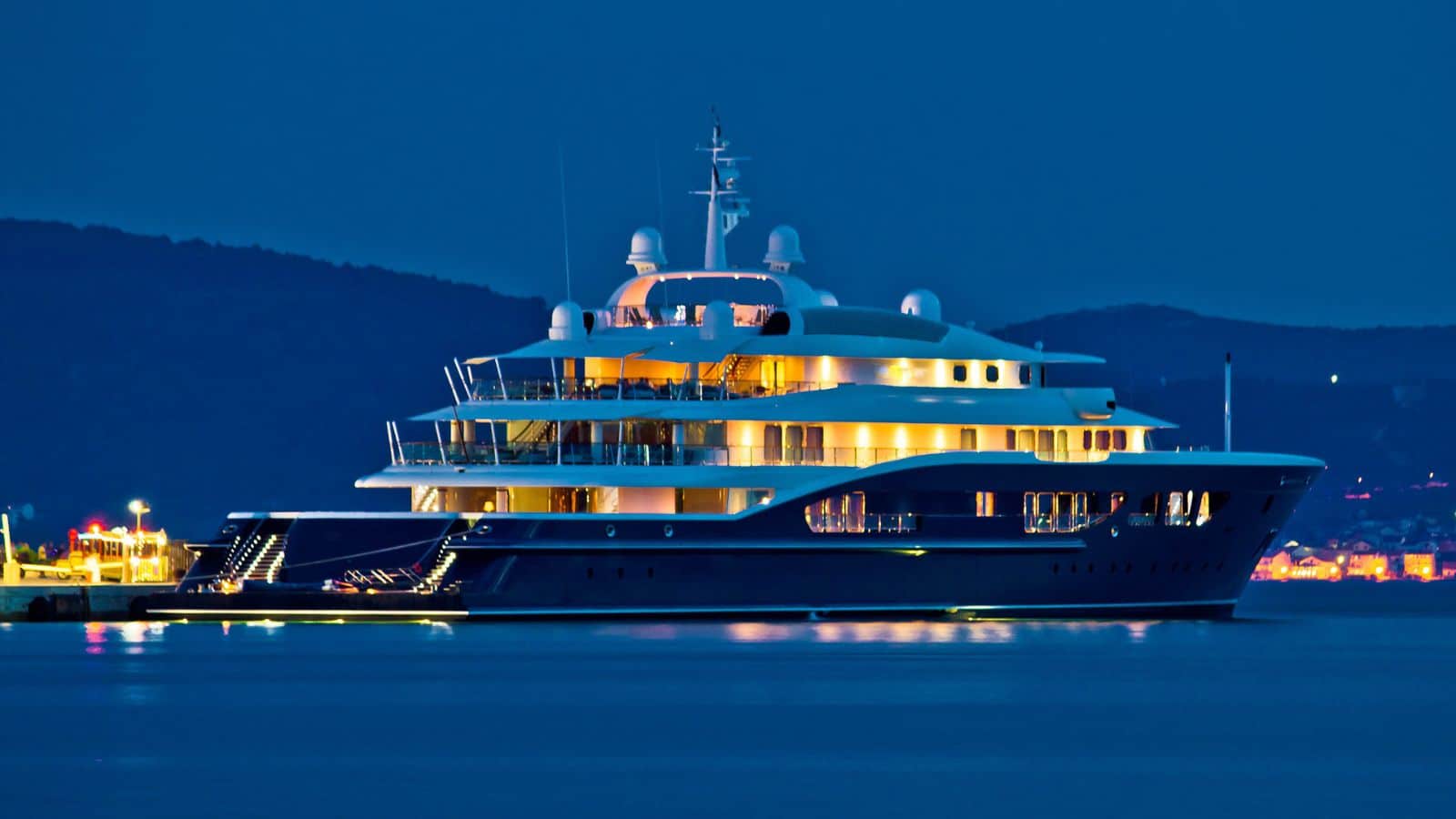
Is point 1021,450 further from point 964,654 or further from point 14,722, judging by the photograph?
point 14,722

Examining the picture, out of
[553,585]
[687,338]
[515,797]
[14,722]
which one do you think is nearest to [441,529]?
[553,585]

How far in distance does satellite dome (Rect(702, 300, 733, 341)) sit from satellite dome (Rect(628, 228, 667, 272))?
9.09 ft

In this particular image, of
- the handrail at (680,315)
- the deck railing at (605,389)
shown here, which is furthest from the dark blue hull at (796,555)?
the handrail at (680,315)

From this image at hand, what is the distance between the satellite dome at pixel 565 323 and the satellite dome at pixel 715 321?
88.3 inches

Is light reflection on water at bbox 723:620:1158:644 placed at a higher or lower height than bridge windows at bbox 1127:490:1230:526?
lower

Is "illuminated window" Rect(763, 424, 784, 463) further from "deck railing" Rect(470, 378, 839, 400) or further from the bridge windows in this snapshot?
the bridge windows

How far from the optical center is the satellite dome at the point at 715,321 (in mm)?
50500

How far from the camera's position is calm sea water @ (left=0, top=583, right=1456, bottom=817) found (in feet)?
88.9

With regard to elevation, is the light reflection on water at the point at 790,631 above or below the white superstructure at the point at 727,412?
below

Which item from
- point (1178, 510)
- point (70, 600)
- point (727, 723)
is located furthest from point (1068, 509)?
point (70, 600)

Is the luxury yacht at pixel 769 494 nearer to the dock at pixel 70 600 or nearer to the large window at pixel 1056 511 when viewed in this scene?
the large window at pixel 1056 511

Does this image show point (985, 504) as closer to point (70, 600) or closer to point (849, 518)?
point (849, 518)

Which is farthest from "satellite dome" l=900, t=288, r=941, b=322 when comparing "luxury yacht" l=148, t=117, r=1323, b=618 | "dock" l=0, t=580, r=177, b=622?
"dock" l=0, t=580, r=177, b=622

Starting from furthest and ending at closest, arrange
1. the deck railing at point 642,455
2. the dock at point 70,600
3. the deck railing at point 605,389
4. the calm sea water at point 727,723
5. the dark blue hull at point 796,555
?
the dock at point 70,600, the deck railing at point 605,389, the deck railing at point 642,455, the dark blue hull at point 796,555, the calm sea water at point 727,723
